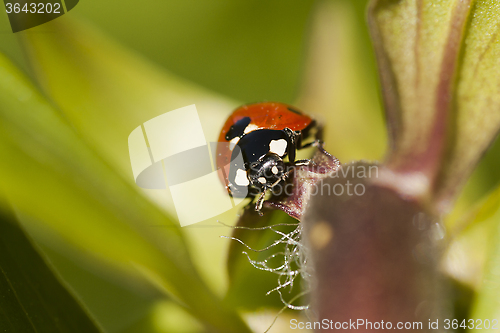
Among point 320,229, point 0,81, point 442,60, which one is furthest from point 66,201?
point 442,60

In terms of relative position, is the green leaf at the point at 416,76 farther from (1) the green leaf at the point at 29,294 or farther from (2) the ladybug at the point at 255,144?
(1) the green leaf at the point at 29,294

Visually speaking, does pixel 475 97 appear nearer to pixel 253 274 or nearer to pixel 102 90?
pixel 253 274

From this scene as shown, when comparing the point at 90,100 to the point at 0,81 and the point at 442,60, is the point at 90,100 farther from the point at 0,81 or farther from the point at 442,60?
the point at 442,60

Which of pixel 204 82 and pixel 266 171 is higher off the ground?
pixel 204 82

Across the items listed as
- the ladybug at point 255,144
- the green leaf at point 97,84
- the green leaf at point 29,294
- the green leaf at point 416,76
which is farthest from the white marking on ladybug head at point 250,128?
the green leaf at point 29,294

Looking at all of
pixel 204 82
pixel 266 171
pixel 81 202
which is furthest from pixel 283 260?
pixel 204 82
